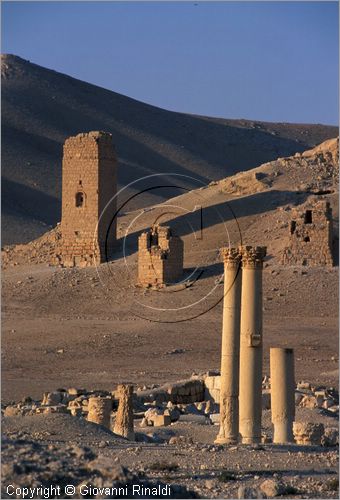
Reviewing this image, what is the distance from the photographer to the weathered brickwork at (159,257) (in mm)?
45188

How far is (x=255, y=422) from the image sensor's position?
81.1 ft

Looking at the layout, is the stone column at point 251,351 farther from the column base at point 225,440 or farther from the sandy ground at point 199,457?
the sandy ground at point 199,457

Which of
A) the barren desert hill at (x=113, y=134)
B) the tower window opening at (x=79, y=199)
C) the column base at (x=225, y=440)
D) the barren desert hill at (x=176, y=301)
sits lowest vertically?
the column base at (x=225, y=440)

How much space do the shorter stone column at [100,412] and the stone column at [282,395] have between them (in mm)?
2708

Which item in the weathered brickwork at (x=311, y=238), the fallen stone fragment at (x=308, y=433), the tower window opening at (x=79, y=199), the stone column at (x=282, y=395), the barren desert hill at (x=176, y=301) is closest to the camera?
the fallen stone fragment at (x=308, y=433)

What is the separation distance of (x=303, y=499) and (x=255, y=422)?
274 inches

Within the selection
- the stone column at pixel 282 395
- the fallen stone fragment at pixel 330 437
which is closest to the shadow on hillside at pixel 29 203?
the stone column at pixel 282 395

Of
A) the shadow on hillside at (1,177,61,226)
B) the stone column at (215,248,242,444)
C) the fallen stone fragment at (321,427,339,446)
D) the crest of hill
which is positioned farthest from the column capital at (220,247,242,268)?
the shadow on hillside at (1,177,61,226)

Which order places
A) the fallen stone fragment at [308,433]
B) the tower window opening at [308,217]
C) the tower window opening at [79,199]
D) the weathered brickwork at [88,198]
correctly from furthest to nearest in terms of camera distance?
the tower window opening at [79,199], the weathered brickwork at [88,198], the tower window opening at [308,217], the fallen stone fragment at [308,433]

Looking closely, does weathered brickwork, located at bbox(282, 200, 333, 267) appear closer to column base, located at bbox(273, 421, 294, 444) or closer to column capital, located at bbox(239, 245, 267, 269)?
column base, located at bbox(273, 421, 294, 444)

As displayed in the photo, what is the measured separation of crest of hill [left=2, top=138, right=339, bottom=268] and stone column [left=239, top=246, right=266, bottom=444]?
22.0 metres

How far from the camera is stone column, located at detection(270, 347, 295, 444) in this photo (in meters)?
25.5

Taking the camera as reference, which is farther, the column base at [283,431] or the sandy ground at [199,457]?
the column base at [283,431]

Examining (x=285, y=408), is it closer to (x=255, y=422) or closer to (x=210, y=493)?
(x=255, y=422)
